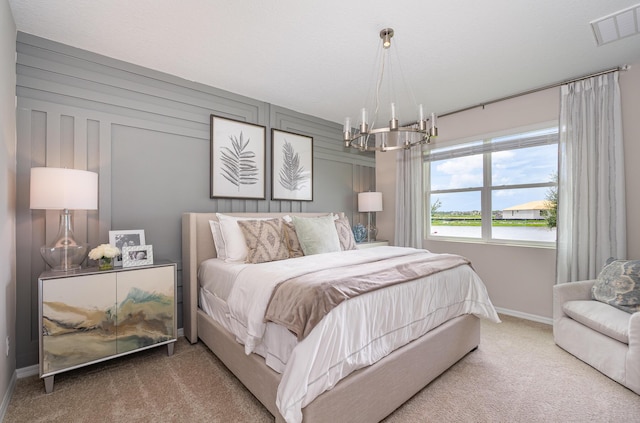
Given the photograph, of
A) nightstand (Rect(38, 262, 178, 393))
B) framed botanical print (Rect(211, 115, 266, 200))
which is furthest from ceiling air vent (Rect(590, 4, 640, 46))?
nightstand (Rect(38, 262, 178, 393))

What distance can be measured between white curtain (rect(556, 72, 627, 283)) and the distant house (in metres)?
0.27

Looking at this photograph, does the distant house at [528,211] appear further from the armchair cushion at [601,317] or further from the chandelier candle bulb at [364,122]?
the chandelier candle bulb at [364,122]

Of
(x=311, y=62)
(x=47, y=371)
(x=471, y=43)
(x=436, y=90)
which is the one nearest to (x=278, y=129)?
(x=311, y=62)

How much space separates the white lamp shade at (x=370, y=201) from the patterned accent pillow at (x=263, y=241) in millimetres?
1937

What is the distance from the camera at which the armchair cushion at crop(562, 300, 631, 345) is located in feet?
6.62

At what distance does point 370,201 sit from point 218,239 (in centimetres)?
241

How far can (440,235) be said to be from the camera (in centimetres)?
421

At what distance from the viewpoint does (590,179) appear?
2844mm

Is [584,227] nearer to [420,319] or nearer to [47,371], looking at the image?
[420,319]

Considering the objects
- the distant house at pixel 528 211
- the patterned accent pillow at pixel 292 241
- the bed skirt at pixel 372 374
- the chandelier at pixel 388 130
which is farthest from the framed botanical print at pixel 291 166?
the distant house at pixel 528 211

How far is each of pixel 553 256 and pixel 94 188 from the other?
444 centimetres

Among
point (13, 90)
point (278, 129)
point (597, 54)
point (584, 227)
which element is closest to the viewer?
point (13, 90)

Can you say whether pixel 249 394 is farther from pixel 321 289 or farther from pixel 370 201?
pixel 370 201

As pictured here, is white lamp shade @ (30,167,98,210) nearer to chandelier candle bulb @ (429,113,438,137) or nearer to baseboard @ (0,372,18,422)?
baseboard @ (0,372,18,422)
